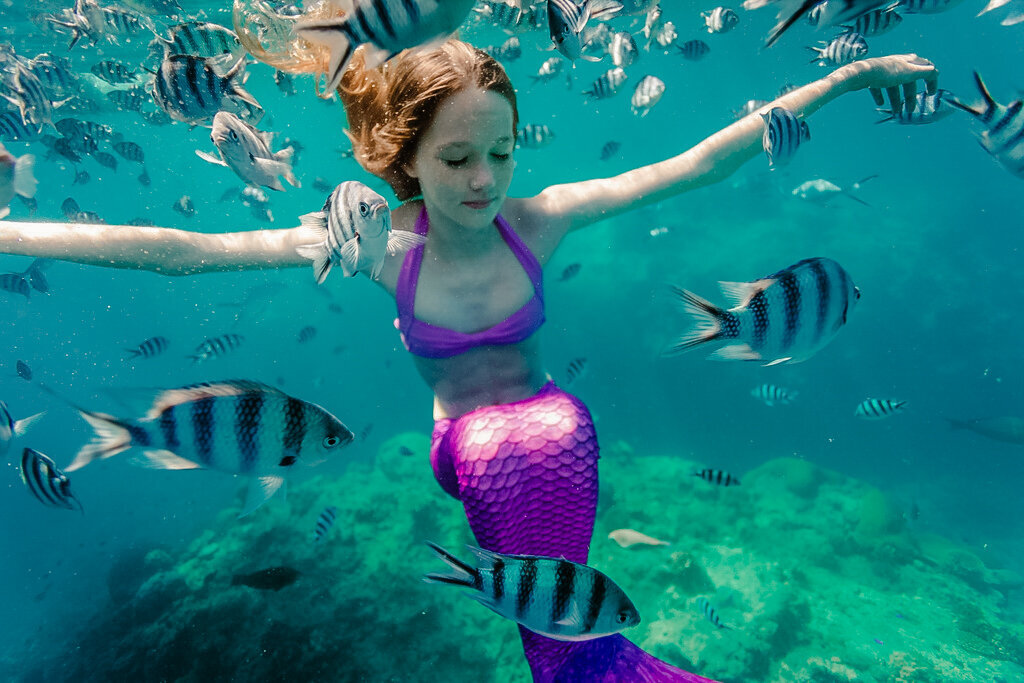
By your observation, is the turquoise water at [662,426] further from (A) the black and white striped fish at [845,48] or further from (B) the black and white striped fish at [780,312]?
(A) the black and white striped fish at [845,48]

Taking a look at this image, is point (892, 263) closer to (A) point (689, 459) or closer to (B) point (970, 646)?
(A) point (689, 459)

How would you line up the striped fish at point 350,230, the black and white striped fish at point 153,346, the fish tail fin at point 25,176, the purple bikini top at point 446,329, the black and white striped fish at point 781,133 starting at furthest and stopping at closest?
the black and white striped fish at point 153,346 < the black and white striped fish at point 781,133 < the purple bikini top at point 446,329 < the fish tail fin at point 25,176 < the striped fish at point 350,230

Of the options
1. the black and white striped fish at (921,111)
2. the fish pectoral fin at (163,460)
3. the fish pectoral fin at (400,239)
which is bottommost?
the fish pectoral fin at (163,460)

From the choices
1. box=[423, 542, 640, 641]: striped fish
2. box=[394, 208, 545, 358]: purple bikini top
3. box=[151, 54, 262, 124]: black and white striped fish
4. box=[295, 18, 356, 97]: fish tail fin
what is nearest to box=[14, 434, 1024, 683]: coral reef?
box=[394, 208, 545, 358]: purple bikini top

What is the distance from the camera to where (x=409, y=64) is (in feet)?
7.88

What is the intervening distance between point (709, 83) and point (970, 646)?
304 feet

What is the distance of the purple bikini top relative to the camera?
298cm

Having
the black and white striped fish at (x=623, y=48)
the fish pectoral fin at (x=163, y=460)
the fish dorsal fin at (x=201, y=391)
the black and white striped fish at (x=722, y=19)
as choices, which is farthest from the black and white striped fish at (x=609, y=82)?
the fish pectoral fin at (x=163, y=460)

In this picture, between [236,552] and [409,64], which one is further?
[236,552]

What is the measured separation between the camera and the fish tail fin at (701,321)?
1870 mm

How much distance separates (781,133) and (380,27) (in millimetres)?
3052

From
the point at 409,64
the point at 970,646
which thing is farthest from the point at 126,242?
the point at 970,646

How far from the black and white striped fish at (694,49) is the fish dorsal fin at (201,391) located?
824cm

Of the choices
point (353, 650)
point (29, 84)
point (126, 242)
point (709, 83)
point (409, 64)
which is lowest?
point (353, 650)
